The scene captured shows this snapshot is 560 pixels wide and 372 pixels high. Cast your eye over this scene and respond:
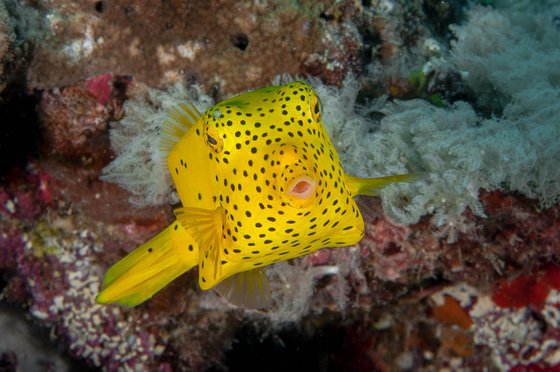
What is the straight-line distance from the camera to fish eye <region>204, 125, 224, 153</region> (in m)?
2.43

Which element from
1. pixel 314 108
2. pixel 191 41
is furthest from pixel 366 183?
pixel 191 41

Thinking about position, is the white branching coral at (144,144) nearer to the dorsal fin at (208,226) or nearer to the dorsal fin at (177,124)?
the dorsal fin at (177,124)

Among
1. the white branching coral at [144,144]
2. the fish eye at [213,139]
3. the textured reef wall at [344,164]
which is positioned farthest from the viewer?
the white branching coral at [144,144]

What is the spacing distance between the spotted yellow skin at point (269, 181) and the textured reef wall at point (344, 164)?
1.51m

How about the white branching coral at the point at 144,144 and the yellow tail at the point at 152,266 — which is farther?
the white branching coral at the point at 144,144

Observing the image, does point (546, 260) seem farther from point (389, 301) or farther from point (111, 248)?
point (111, 248)

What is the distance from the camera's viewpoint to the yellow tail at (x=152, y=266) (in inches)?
119

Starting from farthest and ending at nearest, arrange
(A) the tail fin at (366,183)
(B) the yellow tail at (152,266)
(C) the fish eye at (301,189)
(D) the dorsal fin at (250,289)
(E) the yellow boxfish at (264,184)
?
(D) the dorsal fin at (250,289), (B) the yellow tail at (152,266), (A) the tail fin at (366,183), (E) the yellow boxfish at (264,184), (C) the fish eye at (301,189)

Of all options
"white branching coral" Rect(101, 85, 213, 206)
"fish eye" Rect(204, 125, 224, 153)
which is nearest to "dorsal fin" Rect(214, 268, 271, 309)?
"fish eye" Rect(204, 125, 224, 153)

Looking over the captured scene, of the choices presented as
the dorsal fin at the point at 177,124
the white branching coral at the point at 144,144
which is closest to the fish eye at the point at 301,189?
the dorsal fin at the point at 177,124

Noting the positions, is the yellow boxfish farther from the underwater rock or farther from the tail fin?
the underwater rock

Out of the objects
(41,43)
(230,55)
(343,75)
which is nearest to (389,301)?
(343,75)

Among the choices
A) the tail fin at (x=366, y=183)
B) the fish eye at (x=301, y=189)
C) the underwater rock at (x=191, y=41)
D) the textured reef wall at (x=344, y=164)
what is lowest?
the textured reef wall at (x=344, y=164)

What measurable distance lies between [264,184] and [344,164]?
1.83 metres
